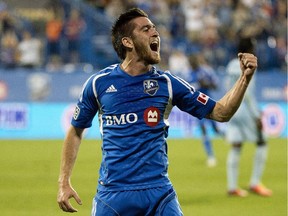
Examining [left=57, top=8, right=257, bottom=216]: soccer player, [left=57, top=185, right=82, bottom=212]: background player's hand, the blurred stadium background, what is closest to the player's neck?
[left=57, top=8, right=257, bottom=216]: soccer player

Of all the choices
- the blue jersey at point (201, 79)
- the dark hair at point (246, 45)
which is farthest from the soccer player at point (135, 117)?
the blue jersey at point (201, 79)

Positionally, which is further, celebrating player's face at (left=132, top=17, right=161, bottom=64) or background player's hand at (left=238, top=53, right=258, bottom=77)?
celebrating player's face at (left=132, top=17, right=161, bottom=64)

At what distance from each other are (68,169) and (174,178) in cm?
895

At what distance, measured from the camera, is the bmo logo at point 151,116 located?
5.59 meters

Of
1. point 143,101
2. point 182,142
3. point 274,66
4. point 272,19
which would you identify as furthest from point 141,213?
point 272,19

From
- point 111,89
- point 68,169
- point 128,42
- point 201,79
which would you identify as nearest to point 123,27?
point 128,42

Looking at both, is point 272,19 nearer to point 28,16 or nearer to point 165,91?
point 28,16

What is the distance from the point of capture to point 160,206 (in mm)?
5387

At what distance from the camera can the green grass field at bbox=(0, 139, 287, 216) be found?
36.8 ft

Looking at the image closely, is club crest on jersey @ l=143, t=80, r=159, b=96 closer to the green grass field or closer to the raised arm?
the raised arm

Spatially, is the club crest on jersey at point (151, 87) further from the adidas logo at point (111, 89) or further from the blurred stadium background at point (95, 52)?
the blurred stadium background at point (95, 52)

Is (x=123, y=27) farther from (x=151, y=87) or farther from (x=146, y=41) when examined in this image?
(x=151, y=87)

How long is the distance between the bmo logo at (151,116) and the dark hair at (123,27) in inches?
18.3

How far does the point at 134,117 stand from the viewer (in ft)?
18.3
